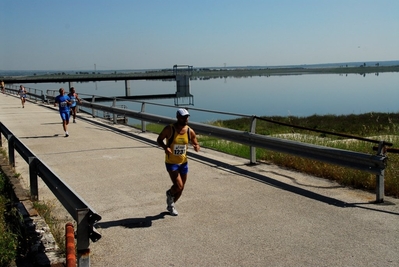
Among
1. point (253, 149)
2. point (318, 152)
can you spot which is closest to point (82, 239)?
point (318, 152)

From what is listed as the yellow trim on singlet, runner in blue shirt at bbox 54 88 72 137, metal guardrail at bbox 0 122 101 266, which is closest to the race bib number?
the yellow trim on singlet

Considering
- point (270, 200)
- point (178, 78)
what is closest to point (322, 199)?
point (270, 200)

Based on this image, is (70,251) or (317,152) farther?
(317,152)

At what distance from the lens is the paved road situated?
5.64 m

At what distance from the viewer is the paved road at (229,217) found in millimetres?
5639

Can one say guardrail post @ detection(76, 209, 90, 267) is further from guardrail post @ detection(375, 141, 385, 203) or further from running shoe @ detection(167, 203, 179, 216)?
guardrail post @ detection(375, 141, 385, 203)

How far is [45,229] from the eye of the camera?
242 inches

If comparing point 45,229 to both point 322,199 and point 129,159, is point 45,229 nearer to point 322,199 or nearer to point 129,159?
point 322,199

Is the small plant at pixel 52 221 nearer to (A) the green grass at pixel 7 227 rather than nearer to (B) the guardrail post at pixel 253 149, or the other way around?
(A) the green grass at pixel 7 227

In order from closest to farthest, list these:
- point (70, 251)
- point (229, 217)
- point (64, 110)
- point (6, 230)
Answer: point (70, 251)
point (6, 230)
point (229, 217)
point (64, 110)

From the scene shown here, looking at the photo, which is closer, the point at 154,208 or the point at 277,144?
the point at 154,208

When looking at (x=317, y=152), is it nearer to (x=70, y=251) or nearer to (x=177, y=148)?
(x=177, y=148)

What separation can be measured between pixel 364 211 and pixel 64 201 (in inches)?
165

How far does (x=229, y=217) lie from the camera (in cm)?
714
